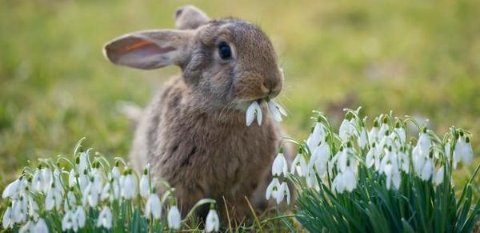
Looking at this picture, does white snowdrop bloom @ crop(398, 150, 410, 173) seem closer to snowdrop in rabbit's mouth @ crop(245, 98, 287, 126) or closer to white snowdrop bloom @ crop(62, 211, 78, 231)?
snowdrop in rabbit's mouth @ crop(245, 98, 287, 126)

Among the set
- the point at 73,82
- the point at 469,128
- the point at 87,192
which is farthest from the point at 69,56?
the point at 87,192

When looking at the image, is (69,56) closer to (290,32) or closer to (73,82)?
(73,82)

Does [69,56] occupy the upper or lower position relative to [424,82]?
upper

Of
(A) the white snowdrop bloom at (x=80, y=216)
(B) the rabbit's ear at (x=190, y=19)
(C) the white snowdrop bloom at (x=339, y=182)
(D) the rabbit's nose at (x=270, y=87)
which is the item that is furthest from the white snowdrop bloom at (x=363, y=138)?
(B) the rabbit's ear at (x=190, y=19)

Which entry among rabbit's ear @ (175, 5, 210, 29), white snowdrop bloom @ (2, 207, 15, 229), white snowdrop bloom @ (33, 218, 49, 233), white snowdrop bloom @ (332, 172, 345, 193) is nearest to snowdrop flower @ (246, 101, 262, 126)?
white snowdrop bloom @ (332, 172, 345, 193)

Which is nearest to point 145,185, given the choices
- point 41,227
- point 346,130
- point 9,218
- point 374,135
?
point 41,227
